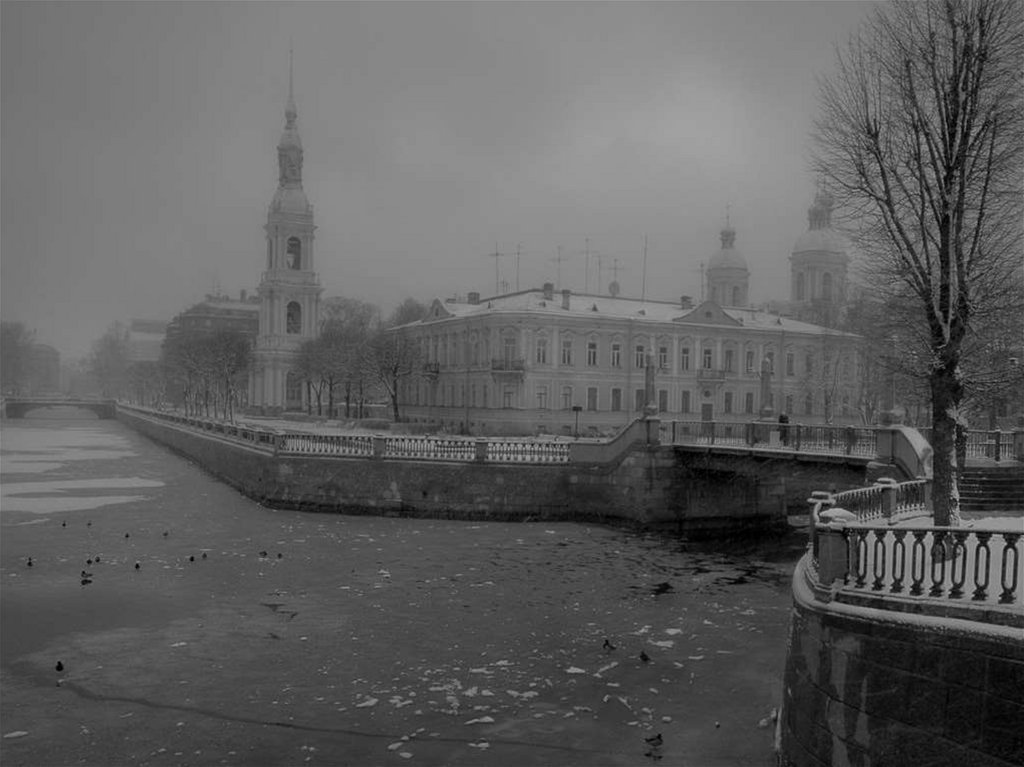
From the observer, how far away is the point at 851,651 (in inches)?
369

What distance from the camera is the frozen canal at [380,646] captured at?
12.3m

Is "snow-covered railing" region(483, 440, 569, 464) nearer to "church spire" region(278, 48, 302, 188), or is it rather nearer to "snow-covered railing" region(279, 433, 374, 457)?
"snow-covered railing" region(279, 433, 374, 457)

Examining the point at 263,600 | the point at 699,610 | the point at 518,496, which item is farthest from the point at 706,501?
the point at 263,600

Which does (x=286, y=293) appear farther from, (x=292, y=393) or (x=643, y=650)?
(x=643, y=650)

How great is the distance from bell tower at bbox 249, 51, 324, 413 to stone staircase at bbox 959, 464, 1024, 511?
75268 mm

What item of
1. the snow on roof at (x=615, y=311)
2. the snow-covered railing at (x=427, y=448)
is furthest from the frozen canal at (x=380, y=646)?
the snow on roof at (x=615, y=311)

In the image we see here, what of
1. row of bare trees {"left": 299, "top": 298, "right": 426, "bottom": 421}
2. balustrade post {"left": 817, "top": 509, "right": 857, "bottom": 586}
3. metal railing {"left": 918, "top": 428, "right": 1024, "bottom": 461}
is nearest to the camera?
balustrade post {"left": 817, "top": 509, "right": 857, "bottom": 586}

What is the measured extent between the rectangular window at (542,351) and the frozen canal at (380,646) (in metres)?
28.3

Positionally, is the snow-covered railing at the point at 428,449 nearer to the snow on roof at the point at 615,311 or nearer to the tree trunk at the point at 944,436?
the tree trunk at the point at 944,436

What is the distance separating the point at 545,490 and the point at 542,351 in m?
24.8

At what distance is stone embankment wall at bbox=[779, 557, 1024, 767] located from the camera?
26.7 ft

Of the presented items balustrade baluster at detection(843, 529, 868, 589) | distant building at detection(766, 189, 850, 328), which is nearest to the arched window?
distant building at detection(766, 189, 850, 328)

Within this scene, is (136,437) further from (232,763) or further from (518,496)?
(232,763)

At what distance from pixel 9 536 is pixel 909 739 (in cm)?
2618
